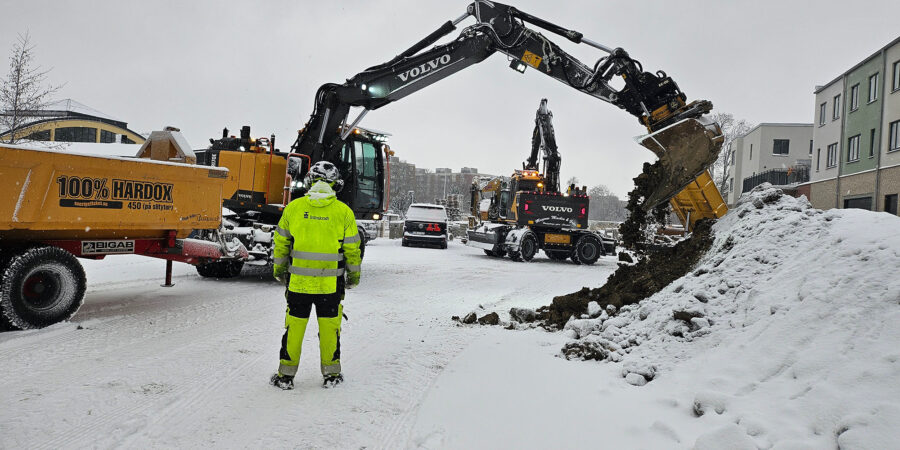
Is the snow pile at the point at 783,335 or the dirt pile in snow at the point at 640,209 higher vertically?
the dirt pile in snow at the point at 640,209

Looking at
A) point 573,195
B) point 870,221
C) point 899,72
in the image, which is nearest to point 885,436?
point 870,221

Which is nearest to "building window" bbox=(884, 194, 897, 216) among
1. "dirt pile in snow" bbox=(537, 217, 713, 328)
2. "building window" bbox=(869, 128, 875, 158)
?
"building window" bbox=(869, 128, 875, 158)

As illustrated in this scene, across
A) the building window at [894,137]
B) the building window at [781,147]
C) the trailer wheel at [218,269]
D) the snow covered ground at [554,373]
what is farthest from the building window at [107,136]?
the building window at [781,147]

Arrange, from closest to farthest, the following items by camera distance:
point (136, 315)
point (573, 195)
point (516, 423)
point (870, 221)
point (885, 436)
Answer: point (885, 436)
point (516, 423)
point (870, 221)
point (136, 315)
point (573, 195)

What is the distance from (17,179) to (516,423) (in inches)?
220

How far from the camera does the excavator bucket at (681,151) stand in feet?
25.7

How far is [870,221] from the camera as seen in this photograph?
452 cm

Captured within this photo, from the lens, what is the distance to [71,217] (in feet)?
19.4

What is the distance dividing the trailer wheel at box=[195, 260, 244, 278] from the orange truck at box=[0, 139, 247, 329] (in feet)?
9.47

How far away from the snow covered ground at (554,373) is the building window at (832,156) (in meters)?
28.4

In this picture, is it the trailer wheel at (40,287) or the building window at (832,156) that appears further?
the building window at (832,156)

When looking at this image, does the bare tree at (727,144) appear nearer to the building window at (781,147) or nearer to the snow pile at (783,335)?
the building window at (781,147)

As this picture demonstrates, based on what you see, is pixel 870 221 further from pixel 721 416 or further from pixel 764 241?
pixel 721 416

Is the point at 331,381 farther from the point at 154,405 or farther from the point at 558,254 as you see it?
the point at 558,254
